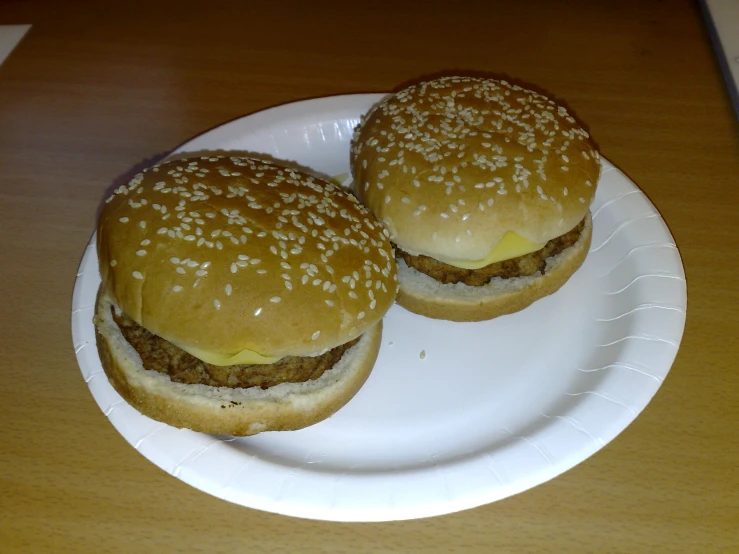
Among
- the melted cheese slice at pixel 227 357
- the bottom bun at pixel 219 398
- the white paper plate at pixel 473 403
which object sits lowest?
the white paper plate at pixel 473 403

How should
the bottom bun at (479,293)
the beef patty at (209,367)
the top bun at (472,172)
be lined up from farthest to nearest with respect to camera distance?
the bottom bun at (479,293), the top bun at (472,172), the beef patty at (209,367)

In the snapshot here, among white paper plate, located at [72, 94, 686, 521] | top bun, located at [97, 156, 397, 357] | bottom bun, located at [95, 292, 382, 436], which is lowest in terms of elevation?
white paper plate, located at [72, 94, 686, 521]

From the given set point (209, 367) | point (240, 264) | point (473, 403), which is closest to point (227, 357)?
point (209, 367)

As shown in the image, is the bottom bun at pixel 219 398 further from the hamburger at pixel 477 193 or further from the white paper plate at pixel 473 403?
the hamburger at pixel 477 193

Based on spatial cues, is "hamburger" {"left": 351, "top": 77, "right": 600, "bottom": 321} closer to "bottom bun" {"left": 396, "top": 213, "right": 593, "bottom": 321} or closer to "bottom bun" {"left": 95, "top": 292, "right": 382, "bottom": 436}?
"bottom bun" {"left": 396, "top": 213, "right": 593, "bottom": 321}

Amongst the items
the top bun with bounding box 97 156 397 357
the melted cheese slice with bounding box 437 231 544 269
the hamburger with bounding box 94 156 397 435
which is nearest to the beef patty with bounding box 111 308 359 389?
the hamburger with bounding box 94 156 397 435

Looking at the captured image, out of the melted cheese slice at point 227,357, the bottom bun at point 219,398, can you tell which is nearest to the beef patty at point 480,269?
the bottom bun at point 219,398

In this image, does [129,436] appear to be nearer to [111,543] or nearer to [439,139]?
[111,543]
